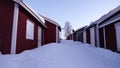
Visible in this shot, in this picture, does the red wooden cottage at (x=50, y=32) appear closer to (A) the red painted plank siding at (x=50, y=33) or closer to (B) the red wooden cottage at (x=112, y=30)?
(A) the red painted plank siding at (x=50, y=33)

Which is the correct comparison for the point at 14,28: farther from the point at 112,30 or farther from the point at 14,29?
the point at 112,30

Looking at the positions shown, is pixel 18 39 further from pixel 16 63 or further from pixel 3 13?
pixel 16 63

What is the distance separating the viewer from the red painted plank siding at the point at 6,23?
24.1ft

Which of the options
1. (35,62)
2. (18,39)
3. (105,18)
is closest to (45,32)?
(105,18)

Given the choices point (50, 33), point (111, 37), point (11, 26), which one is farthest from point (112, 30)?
point (11, 26)

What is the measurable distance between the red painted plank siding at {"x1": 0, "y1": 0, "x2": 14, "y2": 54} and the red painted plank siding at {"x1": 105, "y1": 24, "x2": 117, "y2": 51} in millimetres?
8150

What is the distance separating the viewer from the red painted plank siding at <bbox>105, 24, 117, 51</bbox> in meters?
11.0

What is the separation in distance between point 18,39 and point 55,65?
3724mm

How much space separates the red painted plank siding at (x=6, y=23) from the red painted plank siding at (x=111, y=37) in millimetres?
8150

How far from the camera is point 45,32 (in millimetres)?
16250

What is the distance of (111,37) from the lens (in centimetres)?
1168

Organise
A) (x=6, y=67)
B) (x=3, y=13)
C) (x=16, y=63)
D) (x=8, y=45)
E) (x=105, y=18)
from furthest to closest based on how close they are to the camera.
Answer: (x=105, y=18), (x=3, y=13), (x=8, y=45), (x=16, y=63), (x=6, y=67)

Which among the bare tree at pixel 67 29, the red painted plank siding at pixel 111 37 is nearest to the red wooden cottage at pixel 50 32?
the red painted plank siding at pixel 111 37

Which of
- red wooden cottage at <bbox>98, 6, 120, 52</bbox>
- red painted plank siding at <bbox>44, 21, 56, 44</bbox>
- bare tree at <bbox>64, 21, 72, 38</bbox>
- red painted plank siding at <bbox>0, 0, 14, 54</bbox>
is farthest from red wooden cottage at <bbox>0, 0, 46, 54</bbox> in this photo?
bare tree at <bbox>64, 21, 72, 38</bbox>
